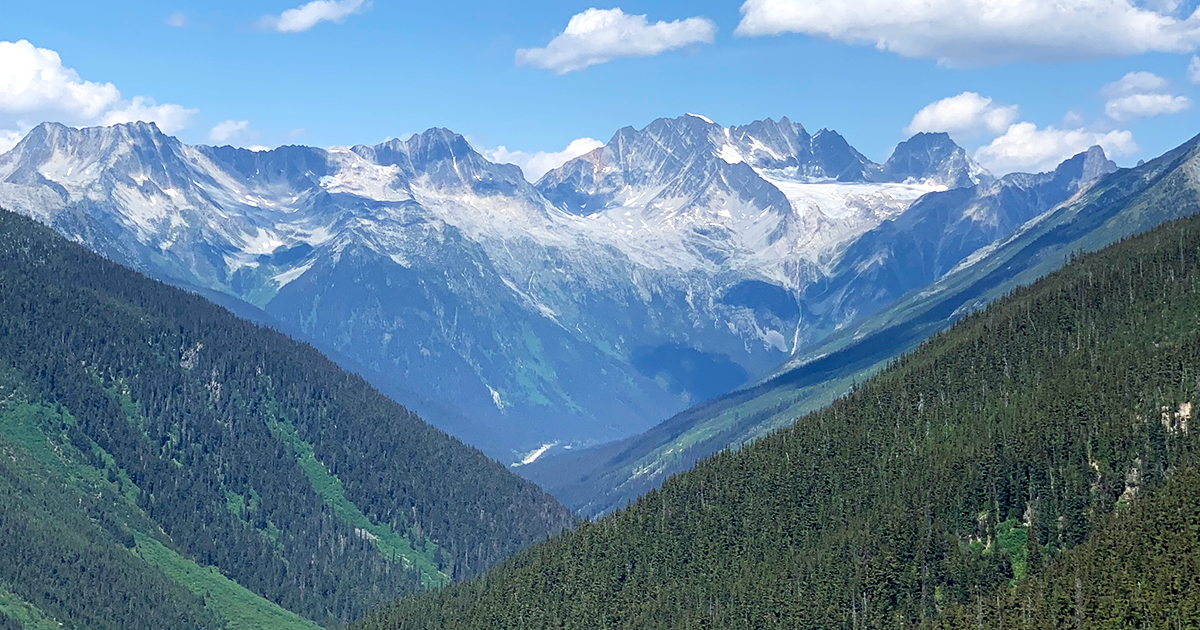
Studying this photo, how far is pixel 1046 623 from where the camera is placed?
200 m

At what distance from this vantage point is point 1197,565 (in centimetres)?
19712

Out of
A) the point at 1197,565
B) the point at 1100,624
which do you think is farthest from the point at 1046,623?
the point at 1197,565

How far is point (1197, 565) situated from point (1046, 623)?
2027cm

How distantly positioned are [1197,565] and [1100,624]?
49.8ft

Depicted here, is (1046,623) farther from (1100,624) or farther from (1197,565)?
(1197,565)

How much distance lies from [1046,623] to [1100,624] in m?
7.56

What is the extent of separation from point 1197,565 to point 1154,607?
10.1 meters

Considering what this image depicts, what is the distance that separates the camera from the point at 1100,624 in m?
194

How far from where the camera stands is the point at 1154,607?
7549 inches

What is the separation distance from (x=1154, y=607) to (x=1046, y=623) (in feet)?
46.5

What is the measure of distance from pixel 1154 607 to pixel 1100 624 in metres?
6.95
